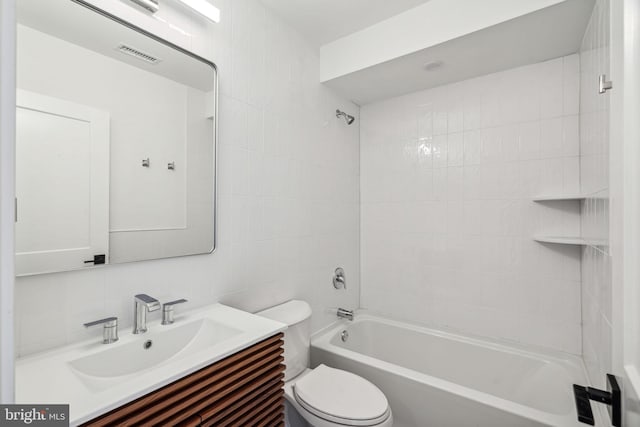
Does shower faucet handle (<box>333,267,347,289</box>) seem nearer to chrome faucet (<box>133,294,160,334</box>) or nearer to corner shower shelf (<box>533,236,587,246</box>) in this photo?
corner shower shelf (<box>533,236,587,246</box>)

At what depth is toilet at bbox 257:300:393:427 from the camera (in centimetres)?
133

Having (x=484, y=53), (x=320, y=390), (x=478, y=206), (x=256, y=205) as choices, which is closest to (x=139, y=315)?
(x=256, y=205)

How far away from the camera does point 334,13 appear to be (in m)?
1.84

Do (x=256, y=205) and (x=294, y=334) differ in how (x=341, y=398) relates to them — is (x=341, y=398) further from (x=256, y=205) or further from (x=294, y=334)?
(x=256, y=205)

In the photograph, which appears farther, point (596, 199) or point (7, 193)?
point (596, 199)

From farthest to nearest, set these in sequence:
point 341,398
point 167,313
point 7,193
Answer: point 341,398 < point 167,313 < point 7,193

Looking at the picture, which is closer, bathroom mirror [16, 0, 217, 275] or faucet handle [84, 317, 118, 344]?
bathroom mirror [16, 0, 217, 275]

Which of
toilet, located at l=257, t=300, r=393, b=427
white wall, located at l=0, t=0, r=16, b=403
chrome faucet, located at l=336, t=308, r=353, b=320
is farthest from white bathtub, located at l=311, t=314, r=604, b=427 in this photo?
white wall, located at l=0, t=0, r=16, b=403

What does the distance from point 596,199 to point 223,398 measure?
1.68 meters

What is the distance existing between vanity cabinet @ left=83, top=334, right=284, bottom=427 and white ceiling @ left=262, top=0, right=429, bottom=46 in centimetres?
180

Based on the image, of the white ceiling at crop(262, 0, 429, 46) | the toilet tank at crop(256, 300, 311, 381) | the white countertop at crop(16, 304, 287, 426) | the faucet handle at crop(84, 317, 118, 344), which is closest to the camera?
the white countertop at crop(16, 304, 287, 426)

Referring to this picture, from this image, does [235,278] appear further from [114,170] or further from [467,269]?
[467,269]

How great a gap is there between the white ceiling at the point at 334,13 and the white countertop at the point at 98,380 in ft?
5.72

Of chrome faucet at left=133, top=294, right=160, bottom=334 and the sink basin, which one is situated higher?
chrome faucet at left=133, top=294, right=160, bottom=334
